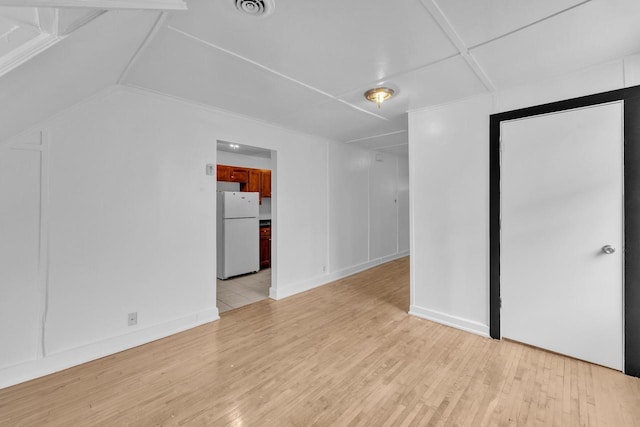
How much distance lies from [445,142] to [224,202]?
3.63m

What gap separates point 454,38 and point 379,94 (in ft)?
2.89

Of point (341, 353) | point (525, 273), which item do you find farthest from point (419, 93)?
point (341, 353)

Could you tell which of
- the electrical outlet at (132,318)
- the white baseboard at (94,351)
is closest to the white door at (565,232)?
the white baseboard at (94,351)

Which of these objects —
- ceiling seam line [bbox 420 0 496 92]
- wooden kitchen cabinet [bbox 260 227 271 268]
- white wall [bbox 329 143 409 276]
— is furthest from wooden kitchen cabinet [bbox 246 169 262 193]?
ceiling seam line [bbox 420 0 496 92]

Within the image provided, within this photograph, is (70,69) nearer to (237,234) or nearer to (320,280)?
(237,234)

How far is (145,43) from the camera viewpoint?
5.76 feet

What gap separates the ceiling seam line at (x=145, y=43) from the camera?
152cm

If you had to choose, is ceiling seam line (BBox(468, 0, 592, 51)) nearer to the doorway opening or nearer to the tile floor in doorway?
the doorway opening

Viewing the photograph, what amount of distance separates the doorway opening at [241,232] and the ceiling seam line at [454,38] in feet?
8.68

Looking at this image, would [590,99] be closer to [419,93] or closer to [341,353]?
[419,93]

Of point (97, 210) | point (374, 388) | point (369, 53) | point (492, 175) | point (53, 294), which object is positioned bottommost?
point (374, 388)

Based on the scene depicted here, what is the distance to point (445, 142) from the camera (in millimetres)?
2908

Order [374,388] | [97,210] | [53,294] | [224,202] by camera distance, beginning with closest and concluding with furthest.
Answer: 1. [374,388]
2. [53,294]
3. [97,210]
4. [224,202]

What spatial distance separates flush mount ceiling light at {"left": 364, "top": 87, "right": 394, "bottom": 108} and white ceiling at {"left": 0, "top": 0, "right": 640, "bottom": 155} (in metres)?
0.09
